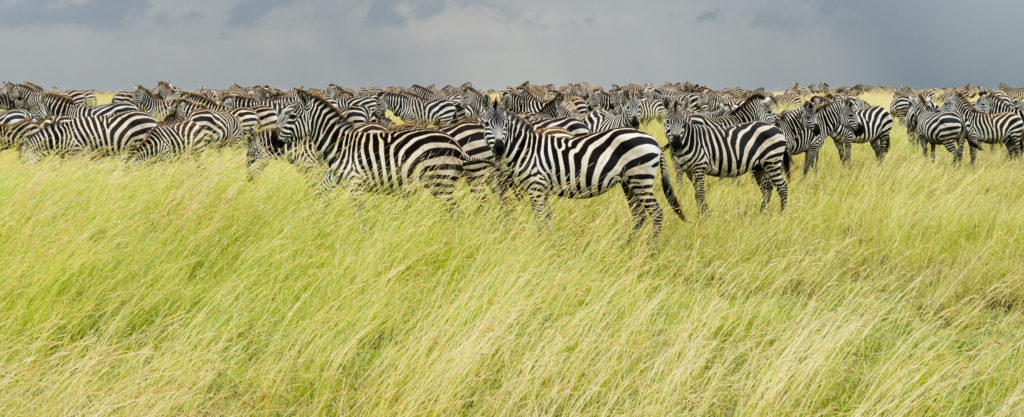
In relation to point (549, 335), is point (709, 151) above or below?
above

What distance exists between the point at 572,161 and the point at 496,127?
0.86 metres

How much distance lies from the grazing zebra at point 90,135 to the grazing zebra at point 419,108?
29.0ft

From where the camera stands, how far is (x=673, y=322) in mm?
4625

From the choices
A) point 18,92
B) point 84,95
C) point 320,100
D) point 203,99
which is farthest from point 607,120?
point 84,95

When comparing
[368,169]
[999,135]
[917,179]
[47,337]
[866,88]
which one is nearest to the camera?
[47,337]

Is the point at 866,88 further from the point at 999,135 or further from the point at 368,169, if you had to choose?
the point at 368,169

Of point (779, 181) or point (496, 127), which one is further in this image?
point (779, 181)

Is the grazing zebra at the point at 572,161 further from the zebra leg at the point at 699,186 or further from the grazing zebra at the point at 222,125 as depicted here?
the grazing zebra at the point at 222,125

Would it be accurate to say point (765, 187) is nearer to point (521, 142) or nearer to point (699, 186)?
point (699, 186)

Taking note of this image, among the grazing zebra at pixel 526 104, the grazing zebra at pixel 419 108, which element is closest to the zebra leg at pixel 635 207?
the grazing zebra at pixel 526 104

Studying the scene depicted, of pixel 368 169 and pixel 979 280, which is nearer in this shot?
pixel 979 280

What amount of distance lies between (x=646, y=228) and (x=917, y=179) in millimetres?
5835

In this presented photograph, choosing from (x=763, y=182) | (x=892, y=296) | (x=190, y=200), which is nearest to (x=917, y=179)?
(x=763, y=182)

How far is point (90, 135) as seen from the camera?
11922mm
